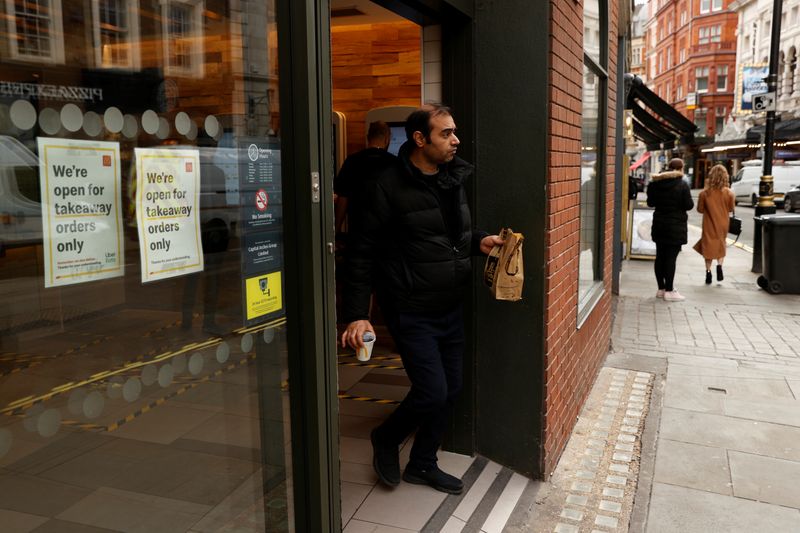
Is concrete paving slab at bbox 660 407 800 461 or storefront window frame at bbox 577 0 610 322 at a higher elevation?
storefront window frame at bbox 577 0 610 322

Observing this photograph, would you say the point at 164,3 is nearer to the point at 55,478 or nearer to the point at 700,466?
the point at 55,478

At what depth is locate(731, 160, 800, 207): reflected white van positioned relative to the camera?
30562 mm

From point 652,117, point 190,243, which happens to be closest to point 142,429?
point 190,243

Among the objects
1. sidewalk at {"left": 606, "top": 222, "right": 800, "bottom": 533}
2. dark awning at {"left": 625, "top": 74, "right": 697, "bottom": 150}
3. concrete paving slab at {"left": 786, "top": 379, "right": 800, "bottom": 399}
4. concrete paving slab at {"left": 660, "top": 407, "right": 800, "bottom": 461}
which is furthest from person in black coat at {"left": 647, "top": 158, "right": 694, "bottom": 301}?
concrete paving slab at {"left": 660, "top": 407, "right": 800, "bottom": 461}

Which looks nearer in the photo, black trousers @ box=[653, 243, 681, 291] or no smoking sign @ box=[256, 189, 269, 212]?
no smoking sign @ box=[256, 189, 269, 212]

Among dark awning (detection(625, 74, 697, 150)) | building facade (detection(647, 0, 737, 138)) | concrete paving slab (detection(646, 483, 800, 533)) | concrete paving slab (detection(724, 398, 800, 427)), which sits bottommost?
concrete paving slab (detection(646, 483, 800, 533))

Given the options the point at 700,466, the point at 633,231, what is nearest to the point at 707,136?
the point at 633,231

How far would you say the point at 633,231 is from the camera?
1448cm

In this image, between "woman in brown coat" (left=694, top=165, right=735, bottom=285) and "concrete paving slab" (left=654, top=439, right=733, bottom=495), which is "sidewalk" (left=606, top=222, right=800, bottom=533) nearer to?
"concrete paving slab" (left=654, top=439, right=733, bottom=495)

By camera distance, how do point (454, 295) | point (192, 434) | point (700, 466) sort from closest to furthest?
1. point (192, 434)
2. point (454, 295)
3. point (700, 466)

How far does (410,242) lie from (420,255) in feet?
0.27

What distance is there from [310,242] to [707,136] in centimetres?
7918

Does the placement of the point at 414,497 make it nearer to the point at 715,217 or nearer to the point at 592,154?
the point at 592,154

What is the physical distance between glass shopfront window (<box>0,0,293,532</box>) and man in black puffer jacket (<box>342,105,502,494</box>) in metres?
1.01
